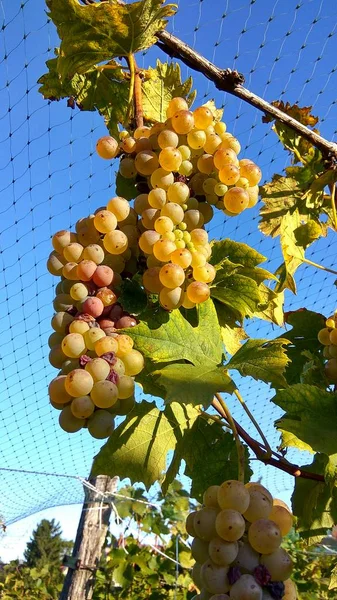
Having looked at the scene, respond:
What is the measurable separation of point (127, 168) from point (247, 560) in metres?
0.56

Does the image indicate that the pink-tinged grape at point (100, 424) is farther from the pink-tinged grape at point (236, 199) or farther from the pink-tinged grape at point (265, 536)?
the pink-tinged grape at point (236, 199)

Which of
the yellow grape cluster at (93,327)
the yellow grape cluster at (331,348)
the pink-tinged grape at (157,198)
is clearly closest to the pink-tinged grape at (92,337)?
the yellow grape cluster at (93,327)

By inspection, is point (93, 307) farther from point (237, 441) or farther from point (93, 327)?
point (237, 441)

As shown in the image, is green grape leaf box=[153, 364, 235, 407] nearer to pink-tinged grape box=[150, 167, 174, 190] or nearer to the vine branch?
pink-tinged grape box=[150, 167, 174, 190]

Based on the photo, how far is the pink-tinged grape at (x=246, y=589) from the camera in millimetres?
542

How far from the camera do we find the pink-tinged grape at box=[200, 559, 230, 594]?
0.57 m

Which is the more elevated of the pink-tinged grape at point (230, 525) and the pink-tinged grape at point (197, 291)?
the pink-tinged grape at point (197, 291)

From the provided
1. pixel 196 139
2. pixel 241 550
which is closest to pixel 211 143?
pixel 196 139

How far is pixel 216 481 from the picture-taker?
80 centimetres

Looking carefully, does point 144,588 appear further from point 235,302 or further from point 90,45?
point 90,45

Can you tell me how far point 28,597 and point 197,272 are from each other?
402cm

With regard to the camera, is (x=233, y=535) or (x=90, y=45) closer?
(x=233, y=535)

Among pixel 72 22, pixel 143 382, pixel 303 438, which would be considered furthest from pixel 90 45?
pixel 303 438

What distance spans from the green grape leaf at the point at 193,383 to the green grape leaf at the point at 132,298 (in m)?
0.10
